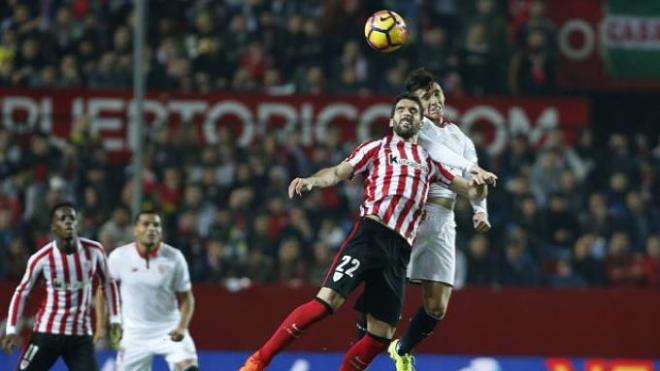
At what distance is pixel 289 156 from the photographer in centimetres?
1800

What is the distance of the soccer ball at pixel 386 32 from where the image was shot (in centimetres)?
1202

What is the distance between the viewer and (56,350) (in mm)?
13477

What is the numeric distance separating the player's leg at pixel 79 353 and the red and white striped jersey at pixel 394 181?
3044mm

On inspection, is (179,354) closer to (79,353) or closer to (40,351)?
(79,353)

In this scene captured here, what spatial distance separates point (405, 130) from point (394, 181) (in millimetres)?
345

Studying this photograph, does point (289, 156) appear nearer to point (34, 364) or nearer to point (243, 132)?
point (243, 132)

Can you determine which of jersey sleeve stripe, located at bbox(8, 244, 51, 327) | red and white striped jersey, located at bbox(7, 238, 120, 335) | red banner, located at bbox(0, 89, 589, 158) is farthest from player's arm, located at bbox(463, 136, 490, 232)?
red banner, located at bbox(0, 89, 589, 158)

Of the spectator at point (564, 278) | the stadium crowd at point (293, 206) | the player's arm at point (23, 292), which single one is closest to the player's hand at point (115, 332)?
the player's arm at point (23, 292)

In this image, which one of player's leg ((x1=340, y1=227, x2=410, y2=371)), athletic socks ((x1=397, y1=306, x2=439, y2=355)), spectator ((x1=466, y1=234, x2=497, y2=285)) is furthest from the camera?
spectator ((x1=466, y1=234, x2=497, y2=285))

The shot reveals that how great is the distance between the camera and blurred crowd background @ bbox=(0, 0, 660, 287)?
1730cm

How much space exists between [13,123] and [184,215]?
78.5 inches

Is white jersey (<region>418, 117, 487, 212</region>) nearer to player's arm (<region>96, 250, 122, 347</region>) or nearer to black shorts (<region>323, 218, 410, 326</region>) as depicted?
black shorts (<region>323, 218, 410, 326</region>)

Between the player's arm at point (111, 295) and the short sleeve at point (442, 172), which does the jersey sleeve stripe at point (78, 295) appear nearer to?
the player's arm at point (111, 295)

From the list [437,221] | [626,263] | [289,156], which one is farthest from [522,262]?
[437,221]
